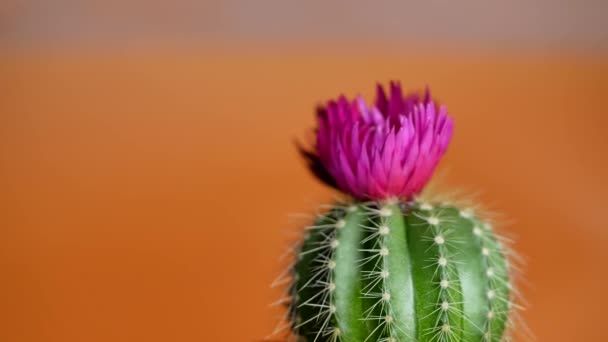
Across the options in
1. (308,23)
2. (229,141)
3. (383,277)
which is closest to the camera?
(383,277)

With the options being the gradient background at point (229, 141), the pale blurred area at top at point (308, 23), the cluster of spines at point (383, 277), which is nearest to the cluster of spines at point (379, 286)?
the cluster of spines at point (383, 277)

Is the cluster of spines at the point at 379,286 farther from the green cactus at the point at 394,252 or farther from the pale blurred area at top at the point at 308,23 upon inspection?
the pale blurred area at top at the point at 308,23

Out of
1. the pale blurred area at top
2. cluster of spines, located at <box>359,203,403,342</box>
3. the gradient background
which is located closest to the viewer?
cluster of spines, located at <box>359,203,403,342</box>

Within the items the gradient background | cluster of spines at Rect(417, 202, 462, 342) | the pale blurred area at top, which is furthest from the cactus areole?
the pale blurred area at top

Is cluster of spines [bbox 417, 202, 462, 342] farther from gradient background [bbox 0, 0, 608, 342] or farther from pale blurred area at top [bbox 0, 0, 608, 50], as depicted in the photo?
pale blurred area at top [bbox 0, 0, 608, 50]

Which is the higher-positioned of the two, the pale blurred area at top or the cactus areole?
the pale blurred area at top

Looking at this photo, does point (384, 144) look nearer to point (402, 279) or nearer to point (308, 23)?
point (402, 279)

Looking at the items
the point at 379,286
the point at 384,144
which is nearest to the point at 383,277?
the point at 379,286
